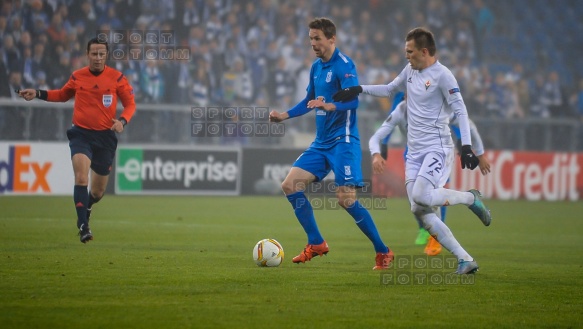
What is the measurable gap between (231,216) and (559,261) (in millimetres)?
7524

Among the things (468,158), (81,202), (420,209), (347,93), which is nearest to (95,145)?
(81,202)

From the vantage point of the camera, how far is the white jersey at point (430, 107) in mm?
9273

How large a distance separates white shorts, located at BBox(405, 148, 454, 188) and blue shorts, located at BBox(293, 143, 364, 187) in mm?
613

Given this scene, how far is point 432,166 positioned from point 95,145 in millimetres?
4764

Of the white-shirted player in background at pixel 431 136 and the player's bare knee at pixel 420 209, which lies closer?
the white-shirted player in background at pixel 431 136

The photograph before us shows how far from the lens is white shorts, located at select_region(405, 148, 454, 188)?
30.2 feet

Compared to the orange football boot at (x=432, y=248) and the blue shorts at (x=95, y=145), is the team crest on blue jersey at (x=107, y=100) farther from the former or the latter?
the orange football boot at (x=432, y=248)

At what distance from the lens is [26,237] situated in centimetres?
1239

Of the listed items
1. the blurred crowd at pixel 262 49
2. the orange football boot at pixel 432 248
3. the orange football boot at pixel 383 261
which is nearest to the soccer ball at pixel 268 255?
the orange football boot at pixel 383 261

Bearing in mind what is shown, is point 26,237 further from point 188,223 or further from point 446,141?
point 446,141

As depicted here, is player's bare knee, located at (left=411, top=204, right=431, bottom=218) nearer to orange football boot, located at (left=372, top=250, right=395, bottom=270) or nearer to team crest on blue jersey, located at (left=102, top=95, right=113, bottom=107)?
orange football boot, located at (left=372, top=250, right=395, bottom=270)

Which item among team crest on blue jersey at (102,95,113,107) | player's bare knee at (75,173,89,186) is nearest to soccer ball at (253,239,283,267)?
player's bare knee at (75,173,89,186)

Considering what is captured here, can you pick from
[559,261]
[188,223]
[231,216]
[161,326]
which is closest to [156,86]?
[231,216]

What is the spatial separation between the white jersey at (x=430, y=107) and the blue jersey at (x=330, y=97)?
67 centimetres
